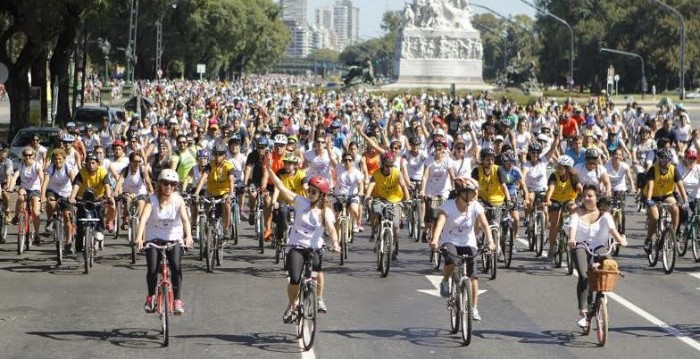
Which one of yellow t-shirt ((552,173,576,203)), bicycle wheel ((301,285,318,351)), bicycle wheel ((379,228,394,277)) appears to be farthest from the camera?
yellow t-shirt ((552,173,576,203))

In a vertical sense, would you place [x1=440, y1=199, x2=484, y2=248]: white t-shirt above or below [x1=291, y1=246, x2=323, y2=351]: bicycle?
above

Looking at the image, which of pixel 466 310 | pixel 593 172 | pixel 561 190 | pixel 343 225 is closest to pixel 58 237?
pixel 343 225

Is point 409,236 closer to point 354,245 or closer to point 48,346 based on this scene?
point 354,245

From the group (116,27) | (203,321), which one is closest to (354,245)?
(203,321)

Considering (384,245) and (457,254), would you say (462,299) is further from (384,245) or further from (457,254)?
(384,245)

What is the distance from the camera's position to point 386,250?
1766 centimetres

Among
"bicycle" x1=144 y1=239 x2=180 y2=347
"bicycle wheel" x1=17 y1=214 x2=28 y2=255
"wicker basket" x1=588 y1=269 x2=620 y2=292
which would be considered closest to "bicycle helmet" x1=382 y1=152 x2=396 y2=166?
"bicycle wheel" x1=17 y1=214 x2=28 y2=255

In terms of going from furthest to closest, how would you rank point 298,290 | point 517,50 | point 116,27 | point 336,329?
point 517,50, point 116,27, point 336,329, point 298,290

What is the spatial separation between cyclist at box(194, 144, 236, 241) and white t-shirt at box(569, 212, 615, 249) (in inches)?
260

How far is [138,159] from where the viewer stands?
772 inches

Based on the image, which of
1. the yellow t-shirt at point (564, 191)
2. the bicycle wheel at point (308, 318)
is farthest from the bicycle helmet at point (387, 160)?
the bicycle wheel at point (308, 318)

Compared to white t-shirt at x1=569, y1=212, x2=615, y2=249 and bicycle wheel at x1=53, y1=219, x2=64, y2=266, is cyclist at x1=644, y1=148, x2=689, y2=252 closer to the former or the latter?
white t-shirt at x1=569, y1=212, x2=615, y2=249

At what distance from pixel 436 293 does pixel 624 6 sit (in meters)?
120

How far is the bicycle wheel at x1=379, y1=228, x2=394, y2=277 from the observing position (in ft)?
57.7
